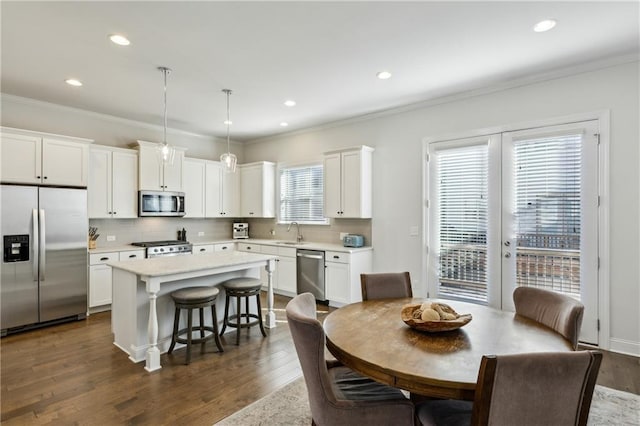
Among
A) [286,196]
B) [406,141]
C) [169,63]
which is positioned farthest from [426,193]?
[169,63]

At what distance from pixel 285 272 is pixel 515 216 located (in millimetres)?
3433

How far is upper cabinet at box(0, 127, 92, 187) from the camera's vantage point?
385 cm

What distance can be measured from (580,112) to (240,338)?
4.35 m

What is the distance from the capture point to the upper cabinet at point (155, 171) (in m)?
5.20

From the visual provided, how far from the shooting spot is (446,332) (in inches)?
71.3

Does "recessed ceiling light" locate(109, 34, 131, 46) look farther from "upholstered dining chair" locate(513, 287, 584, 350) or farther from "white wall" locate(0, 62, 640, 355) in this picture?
"upholstered dining chair" locate(513, 287, 584, 350)

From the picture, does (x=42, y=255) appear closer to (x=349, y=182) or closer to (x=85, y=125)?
(x=85, y=125)

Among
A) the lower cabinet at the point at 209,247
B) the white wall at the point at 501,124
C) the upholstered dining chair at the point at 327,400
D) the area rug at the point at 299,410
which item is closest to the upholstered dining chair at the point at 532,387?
the upholstered dining chair at the point at 327,400

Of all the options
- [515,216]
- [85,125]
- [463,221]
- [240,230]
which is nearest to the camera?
[515,216]

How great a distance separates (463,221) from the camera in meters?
4.17

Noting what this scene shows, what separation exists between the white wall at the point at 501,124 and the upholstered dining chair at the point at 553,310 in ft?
5.94

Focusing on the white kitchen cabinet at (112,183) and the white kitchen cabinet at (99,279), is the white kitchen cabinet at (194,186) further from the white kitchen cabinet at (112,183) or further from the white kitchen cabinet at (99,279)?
the white kitchen cabinet at (99,279)

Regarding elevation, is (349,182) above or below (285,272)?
above

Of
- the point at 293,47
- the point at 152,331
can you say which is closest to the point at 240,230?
the point at 152,331
